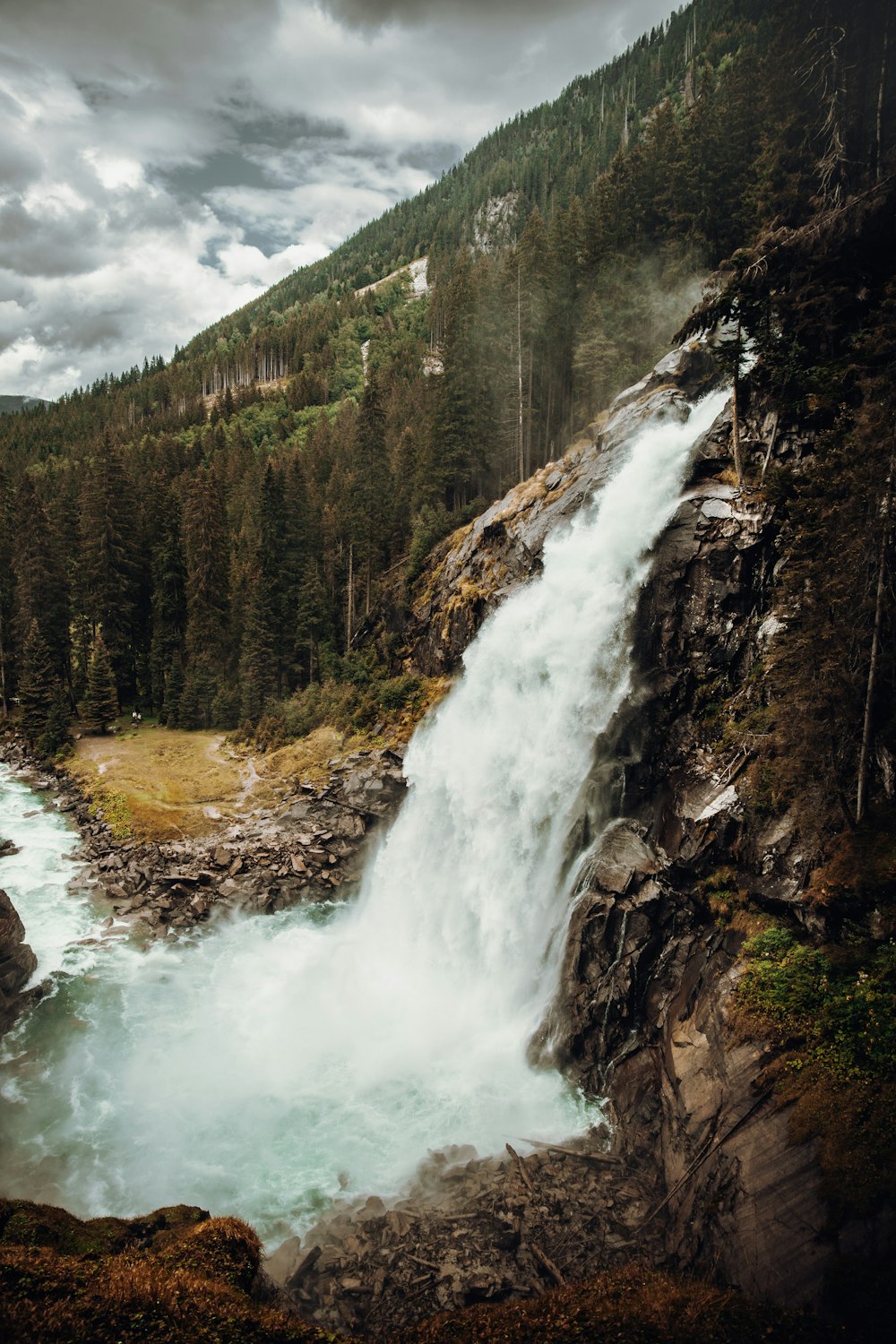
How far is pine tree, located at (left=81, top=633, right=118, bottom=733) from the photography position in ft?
149

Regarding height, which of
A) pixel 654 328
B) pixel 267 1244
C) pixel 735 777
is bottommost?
pixel 267 1244

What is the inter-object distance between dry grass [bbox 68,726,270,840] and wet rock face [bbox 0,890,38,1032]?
9.44 m

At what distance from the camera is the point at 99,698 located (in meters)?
45.4

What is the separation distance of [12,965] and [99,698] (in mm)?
27692

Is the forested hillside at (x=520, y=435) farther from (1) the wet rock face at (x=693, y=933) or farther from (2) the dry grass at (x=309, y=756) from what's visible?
(1) the wet rock face at (x=693, y=933)

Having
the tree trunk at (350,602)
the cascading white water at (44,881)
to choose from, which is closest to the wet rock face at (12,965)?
the cascading white water at (44,881)

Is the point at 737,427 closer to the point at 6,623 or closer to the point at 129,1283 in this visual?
the point at 129,1283

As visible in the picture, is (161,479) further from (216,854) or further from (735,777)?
(735,777)

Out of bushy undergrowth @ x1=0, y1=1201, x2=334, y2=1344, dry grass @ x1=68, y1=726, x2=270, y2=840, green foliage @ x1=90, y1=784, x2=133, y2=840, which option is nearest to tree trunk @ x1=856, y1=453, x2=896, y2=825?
bushy undergrowth @ x1=0, y1=1201, x2=334, y2=1344

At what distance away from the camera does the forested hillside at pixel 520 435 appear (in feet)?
65.0

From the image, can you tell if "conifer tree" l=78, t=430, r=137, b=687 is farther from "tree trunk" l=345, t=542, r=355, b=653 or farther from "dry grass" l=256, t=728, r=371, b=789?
"dry grass" l=256, t=728, r=371, b=789

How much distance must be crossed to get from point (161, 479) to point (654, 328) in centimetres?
4294

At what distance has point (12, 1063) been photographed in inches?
733

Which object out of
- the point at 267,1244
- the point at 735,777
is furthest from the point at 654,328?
the point at 267,1244
